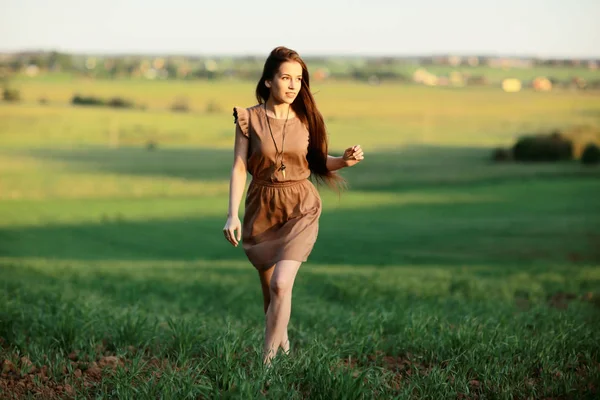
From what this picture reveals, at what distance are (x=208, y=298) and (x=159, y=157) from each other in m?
5.72

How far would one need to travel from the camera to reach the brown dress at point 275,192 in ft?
14.5

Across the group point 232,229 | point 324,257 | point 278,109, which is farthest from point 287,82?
point 324,257

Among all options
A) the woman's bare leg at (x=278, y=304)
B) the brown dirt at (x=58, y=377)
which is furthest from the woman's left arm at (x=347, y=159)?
the brown dirt at (x=58, y=377)

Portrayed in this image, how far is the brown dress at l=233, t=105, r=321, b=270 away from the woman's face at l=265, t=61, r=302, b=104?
13 centimetres

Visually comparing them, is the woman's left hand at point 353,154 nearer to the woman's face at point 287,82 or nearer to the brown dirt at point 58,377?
the woman's face at point 287,82

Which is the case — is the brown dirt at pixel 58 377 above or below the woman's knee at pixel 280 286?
below

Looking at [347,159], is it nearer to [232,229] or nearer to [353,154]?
[353,154]

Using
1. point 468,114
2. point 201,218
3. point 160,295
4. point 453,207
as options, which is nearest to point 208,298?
point 160,295

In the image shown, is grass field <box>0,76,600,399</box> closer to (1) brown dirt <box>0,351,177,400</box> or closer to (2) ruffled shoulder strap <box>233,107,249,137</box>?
(1) brown dirt <box>0,351,177,400</box>

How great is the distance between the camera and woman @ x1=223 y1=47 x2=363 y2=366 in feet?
14.4

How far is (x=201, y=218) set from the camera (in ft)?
39.3

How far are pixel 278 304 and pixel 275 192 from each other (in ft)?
1.86

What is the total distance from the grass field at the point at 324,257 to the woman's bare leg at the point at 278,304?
0.11m

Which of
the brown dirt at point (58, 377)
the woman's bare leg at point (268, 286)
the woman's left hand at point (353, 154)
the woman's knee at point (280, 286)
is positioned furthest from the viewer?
the woman's bare leg at point (268, 286)
